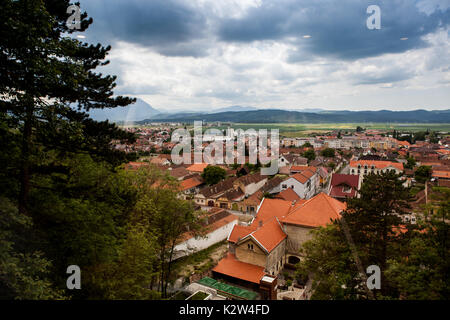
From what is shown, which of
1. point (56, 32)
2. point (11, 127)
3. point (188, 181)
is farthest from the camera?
point (188, 181)

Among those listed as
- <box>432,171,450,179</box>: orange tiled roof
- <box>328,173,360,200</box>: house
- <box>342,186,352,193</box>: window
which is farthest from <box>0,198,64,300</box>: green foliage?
<box>432,171,450,179</box>: orange tiled roof

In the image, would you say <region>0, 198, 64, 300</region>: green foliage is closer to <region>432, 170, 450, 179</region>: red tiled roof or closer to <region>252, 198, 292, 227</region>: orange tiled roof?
<region>252, 198, 292, 227</region>: orange tiled roof

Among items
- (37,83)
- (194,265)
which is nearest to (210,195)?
(194,265)

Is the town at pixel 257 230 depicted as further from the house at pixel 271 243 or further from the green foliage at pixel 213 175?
the green foliage at pixel 213 175

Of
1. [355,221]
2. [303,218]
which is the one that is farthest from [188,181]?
[355,221]
